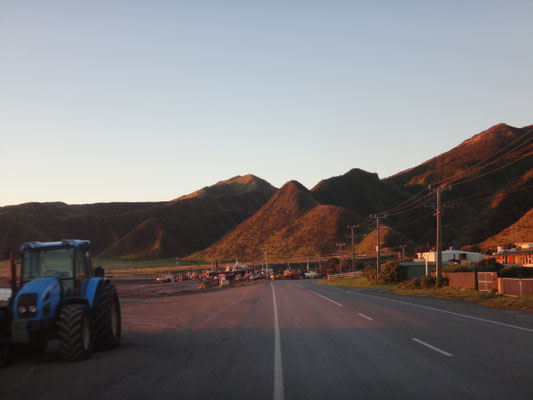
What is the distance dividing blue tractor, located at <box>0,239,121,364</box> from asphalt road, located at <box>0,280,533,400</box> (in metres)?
0.49

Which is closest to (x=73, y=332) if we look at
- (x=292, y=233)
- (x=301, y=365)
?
(x=301, y=365)

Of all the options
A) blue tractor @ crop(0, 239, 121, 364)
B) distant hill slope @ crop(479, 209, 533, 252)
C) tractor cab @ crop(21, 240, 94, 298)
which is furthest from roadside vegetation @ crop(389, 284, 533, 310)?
distant hill slope @ crop(479, 209, 533, 252)

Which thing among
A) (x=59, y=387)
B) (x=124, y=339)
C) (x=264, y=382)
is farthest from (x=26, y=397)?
(x=124, y=339)

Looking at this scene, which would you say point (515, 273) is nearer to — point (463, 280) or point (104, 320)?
point (463, 280)

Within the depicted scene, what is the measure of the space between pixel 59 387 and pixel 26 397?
0.73 meters

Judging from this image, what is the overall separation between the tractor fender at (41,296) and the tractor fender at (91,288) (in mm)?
962

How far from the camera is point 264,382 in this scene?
8.66 meters

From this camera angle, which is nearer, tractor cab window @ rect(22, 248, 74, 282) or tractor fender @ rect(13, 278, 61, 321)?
tractor fender @ rect(13, 278, 61, 321)

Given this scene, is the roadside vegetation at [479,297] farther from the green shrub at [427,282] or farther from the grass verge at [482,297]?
the green shrub at [427,282]

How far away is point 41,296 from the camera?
11.0 metres

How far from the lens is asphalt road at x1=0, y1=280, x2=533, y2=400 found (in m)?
8.03

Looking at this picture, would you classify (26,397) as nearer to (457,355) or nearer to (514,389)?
(514,389)

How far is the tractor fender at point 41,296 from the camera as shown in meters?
10.9

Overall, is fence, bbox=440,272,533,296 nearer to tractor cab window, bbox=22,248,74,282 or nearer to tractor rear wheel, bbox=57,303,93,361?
tractor rear wheel, bbox=57,303,93,361
